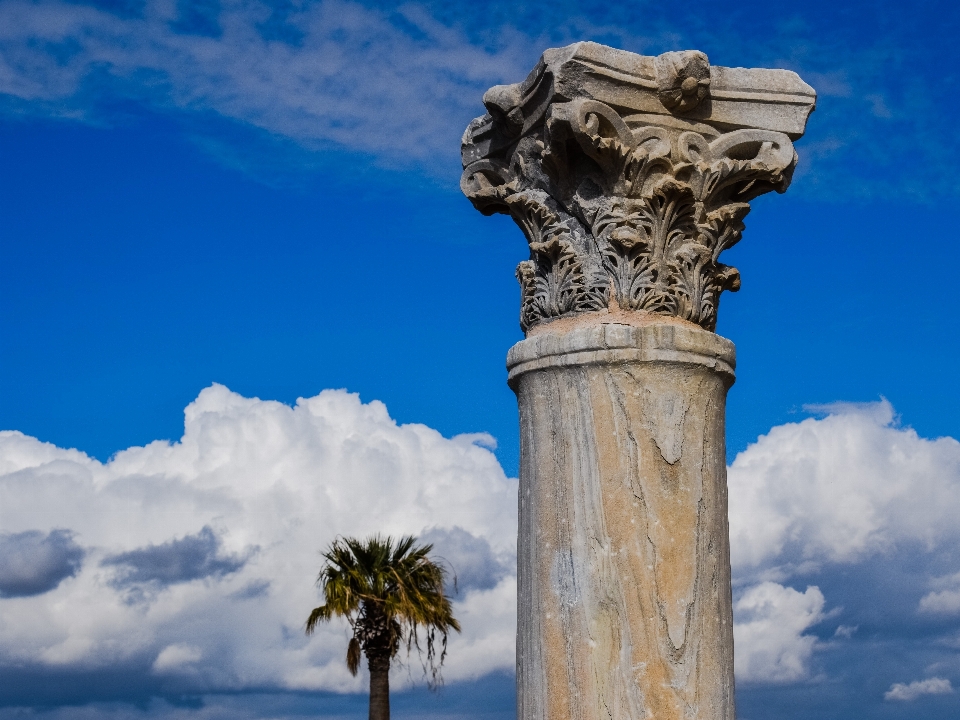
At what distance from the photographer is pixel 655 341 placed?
669 cm

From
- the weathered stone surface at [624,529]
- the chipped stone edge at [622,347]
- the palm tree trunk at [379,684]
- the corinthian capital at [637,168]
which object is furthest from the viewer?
the palm tree trunk at [379,684]

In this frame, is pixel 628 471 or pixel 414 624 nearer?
pixel 628 471

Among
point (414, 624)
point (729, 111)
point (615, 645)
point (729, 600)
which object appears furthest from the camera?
point (414, 624)

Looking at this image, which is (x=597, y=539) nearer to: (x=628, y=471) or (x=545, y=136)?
(x=628, y=471)

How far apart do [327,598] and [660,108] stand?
19.3 meters

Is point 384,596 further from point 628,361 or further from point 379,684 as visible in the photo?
point 628,361

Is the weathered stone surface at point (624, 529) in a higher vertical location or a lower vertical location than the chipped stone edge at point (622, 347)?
lower

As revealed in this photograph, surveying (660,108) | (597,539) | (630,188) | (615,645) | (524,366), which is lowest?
(615,645)

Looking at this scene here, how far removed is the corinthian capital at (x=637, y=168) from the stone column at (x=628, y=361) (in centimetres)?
1

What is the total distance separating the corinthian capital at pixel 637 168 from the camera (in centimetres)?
679

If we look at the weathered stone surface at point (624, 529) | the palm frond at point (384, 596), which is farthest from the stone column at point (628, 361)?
the palm frond at point (384, 596)

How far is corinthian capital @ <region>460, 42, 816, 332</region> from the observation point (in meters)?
6.79

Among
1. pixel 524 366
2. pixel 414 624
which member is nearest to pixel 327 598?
pixel 414 624

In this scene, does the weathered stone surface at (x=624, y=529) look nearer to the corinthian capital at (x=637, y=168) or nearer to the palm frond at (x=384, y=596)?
the corinthian capital at (x=637, y=168)
